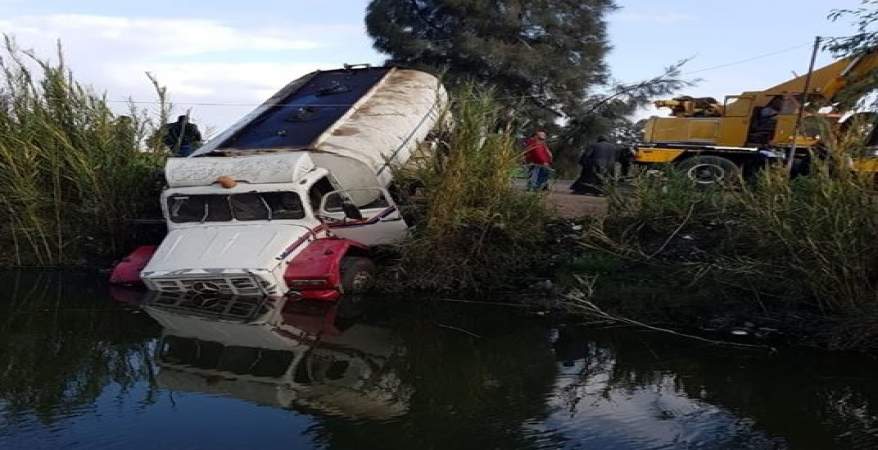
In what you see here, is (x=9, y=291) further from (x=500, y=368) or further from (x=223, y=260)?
(x=500, y=368)

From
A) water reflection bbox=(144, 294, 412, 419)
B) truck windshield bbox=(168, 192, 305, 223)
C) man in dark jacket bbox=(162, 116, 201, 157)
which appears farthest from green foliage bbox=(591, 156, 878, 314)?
man in dark jacket bbox=(162, 116, 201, 157)

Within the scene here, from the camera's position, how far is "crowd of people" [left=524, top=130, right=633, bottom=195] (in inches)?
532

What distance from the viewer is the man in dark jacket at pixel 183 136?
13467mm

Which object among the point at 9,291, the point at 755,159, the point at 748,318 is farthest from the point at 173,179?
the point at 755,159

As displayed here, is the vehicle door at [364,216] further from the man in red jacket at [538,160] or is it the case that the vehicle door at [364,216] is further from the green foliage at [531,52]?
the green foliage at [531,52]

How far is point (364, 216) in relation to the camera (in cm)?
1070

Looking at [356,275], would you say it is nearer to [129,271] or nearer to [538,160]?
[129,271]

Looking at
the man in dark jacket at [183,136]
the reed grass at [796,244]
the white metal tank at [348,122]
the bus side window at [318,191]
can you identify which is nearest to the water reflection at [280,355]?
the bus side window at [318,191]

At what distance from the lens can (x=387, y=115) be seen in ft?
41.2

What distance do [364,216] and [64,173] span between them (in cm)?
529

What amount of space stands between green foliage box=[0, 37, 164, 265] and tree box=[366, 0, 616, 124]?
1442cm

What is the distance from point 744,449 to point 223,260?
6.05 metres

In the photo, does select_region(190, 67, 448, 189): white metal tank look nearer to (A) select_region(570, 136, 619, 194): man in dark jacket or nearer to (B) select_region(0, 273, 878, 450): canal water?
(B) select_region(0, 273, 878, 450): canal water

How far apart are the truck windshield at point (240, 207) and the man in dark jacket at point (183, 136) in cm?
337
